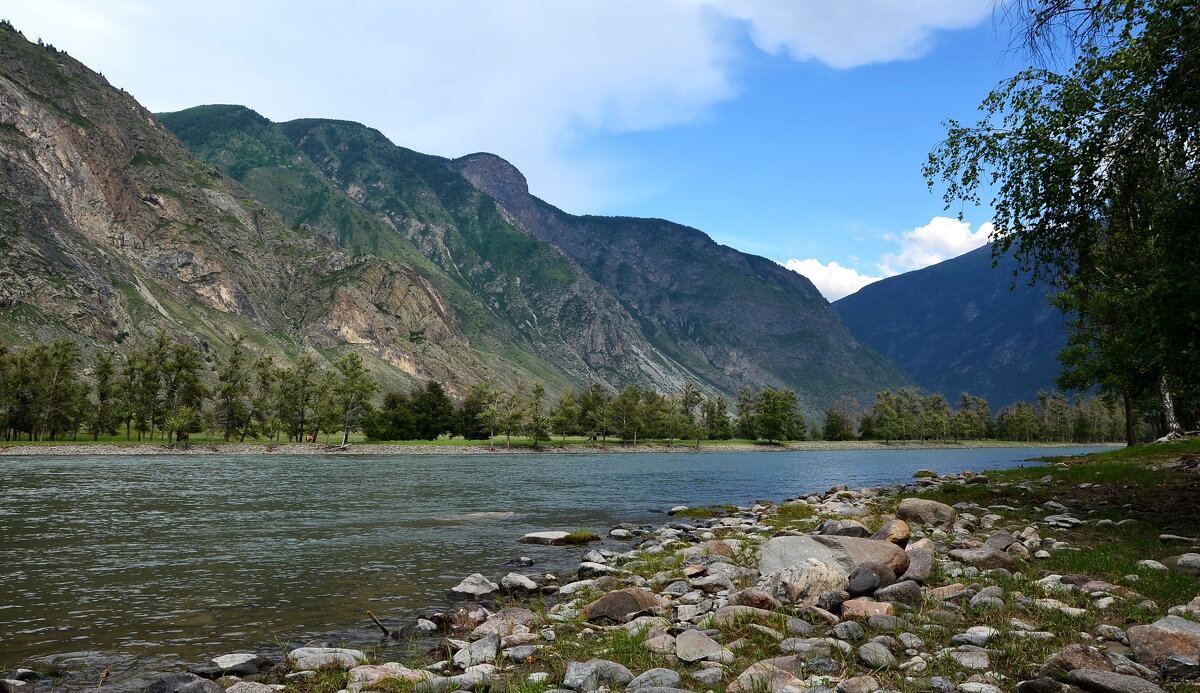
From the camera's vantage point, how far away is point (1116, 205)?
17438 millimetres

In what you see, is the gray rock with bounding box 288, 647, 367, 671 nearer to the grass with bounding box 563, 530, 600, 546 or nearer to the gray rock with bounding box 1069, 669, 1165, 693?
the gray rock with bounding box 1069, 669, 1165, 693

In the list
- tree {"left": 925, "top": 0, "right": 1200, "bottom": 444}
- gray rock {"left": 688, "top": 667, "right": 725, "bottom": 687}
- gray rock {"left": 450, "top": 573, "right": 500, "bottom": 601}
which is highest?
tree {"left": 925, "top": 0, "right": 1200, "bottom": 444}

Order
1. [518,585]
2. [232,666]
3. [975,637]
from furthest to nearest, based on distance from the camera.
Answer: [518,585] → [232,666] → [975,637]

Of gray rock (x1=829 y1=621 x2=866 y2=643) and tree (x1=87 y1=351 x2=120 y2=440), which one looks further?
tree (x1=87 y1=351 x2=120 y2=440)

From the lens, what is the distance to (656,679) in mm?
8039

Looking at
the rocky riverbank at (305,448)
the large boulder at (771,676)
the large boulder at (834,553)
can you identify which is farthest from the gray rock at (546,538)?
the rocky riverbank at (305,448)

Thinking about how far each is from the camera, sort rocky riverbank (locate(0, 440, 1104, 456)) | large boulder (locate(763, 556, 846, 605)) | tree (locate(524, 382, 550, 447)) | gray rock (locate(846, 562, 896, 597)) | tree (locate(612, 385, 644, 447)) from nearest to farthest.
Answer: gray rock (locate(846, 562, 896, 597)) → large boulder (locate(763, 556, 846, 605)) → rocky riverbank (locate(0, 440, 1104, 456)) → tree (locate(524, 382, 550, 447)) → tree (locate(612, 385, 644, 447))

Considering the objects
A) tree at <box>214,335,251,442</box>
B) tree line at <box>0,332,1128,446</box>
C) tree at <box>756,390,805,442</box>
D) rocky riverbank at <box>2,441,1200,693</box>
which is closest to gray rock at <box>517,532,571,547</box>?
rocky riverbank at <box>2,441,1200,693</box>

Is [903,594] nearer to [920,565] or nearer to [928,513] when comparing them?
→ [920,565]

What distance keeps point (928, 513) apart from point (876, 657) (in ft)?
52.5

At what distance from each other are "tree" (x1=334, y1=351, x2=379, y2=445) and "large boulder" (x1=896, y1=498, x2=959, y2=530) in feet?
413

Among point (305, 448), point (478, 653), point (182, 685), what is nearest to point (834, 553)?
point (478, 653)

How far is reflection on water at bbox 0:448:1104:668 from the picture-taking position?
13.0 m

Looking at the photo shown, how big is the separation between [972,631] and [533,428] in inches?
5893
